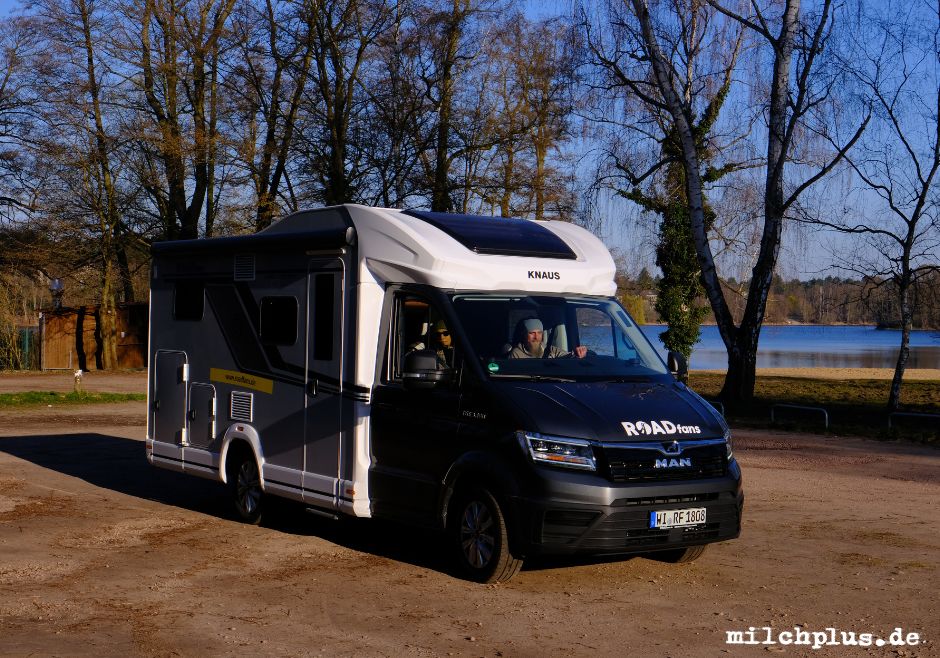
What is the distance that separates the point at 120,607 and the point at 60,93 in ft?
99.5

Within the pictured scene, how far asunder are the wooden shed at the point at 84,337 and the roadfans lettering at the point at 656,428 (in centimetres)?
3302

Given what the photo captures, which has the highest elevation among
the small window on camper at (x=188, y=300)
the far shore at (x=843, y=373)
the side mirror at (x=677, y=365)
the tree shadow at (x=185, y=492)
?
the small window on camper at (x=188, y=300)

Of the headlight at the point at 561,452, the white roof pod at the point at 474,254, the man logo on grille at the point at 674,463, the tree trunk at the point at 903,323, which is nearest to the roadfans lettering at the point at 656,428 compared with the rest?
the man logo on grille at the point at 674,463

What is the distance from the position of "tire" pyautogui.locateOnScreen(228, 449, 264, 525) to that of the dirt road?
0.56 feet

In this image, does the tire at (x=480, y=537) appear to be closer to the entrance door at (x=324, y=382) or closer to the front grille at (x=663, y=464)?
the front grille at (x=663, y=464)

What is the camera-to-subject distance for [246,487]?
10.6 meters

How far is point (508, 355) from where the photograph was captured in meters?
8.39

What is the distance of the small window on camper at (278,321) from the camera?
390 inches

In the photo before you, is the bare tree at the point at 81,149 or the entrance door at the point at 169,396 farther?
the bare tree at the point at 81,149

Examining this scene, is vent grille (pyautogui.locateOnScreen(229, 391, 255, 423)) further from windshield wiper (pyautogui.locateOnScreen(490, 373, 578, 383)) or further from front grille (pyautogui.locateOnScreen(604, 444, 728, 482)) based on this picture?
front grille (pyautogui.locateOnScreen(604, 444, 728, 482))

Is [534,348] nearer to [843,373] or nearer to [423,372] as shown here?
[423,372]

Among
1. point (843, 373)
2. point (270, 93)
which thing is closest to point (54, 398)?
point (270, 93)

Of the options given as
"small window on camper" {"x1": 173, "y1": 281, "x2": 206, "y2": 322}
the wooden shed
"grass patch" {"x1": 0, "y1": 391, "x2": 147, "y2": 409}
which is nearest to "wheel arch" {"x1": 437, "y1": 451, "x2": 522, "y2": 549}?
"small window on camper" {"x1": 173, "y1": 281, "x2": 206, "y2": 322}

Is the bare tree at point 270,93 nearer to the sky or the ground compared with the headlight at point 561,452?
nearer to the sky
